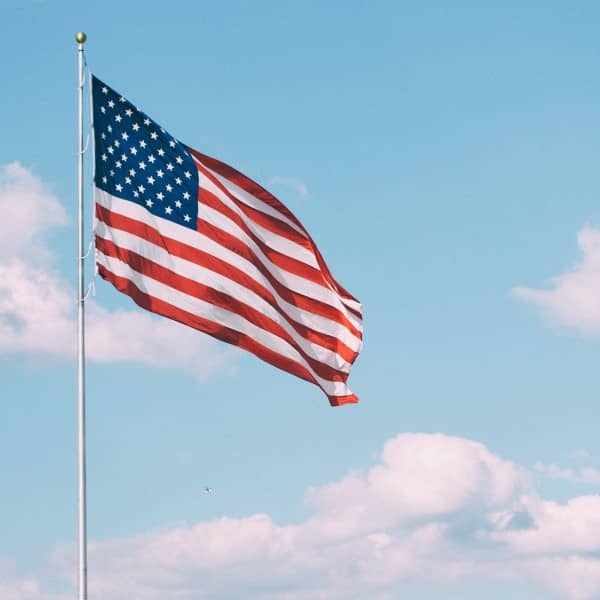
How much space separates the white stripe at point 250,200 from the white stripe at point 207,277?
3.21 m

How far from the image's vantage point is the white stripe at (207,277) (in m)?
40.7

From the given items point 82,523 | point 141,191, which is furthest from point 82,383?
point 141,191

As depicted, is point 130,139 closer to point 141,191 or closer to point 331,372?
point 141,191

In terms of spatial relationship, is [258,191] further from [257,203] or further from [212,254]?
[212,254]

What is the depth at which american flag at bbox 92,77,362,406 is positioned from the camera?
134ft

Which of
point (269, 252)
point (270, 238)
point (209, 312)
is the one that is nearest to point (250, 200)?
point (270, 238)

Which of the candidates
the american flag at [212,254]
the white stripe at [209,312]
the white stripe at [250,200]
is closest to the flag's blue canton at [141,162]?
the american flag at [212,254]

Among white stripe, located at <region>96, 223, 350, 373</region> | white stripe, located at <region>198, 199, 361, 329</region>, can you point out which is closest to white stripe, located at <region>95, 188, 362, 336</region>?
white stripe, located at <region>198, 199, 361, 329</region>

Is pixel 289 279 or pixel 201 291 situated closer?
pixel 201 291

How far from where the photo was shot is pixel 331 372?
4547cm

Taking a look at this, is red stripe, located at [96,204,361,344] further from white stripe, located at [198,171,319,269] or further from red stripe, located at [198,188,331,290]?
white stripe, located at [198,171,319,269]

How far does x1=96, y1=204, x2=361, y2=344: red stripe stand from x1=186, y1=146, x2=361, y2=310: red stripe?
100 centimetres

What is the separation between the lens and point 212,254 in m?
42.8

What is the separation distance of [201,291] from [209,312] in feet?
2.26
